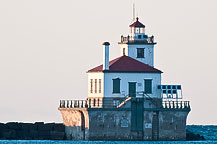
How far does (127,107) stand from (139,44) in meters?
9.86

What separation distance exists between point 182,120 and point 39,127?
1388 centimetres

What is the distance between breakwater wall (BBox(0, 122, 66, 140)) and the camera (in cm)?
9725

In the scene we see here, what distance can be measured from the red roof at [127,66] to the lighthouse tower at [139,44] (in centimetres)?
426

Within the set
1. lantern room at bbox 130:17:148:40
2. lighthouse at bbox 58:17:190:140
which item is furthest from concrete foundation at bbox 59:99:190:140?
lantern room at bbox 130:17:148:40

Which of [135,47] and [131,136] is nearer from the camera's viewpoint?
[131,136]

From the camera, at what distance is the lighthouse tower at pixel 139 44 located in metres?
98.2

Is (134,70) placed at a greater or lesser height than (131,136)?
greater

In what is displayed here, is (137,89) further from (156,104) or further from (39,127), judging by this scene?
(39,127)

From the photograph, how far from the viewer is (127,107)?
8988cm

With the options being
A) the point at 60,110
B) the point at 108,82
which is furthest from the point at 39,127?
the point at 108,82

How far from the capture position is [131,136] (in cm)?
8988

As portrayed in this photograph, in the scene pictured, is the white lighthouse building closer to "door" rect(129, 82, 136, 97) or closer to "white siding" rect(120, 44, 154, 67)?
"door" rect(129, 82, 136, 97)

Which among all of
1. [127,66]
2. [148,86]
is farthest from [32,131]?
[148,86]

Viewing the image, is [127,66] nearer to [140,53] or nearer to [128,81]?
[128,81]
